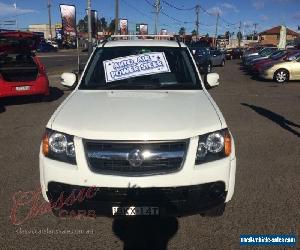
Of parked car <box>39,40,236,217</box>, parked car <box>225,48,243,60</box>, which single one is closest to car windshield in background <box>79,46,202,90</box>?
parked car <box>39,40,236,217</box>

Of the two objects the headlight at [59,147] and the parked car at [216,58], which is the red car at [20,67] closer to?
the headlight at [59,147]

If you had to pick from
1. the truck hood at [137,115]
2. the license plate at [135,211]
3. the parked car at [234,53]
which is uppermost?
the truck hood at [137,115]

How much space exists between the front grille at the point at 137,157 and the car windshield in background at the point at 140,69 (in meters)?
1.56

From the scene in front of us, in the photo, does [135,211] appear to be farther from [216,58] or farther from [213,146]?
[216,58]

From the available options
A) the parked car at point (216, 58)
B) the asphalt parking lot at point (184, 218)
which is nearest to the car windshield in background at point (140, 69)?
the asphalt parking lot at point (184, 218)

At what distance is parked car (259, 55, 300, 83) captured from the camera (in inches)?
742

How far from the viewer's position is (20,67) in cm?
1100

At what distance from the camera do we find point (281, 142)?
7.06m

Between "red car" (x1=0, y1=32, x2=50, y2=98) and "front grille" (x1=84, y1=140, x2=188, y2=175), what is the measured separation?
8295mm

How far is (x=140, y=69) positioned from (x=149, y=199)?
2.15 metres

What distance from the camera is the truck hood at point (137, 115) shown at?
3.16m

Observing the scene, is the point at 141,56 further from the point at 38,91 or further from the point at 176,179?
the point at 38,91

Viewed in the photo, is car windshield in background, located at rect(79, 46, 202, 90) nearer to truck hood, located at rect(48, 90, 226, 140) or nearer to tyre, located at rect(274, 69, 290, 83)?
truck hood, located at rect(48, 90, 226, 140)

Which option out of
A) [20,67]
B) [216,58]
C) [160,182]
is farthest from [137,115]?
[216,58]
